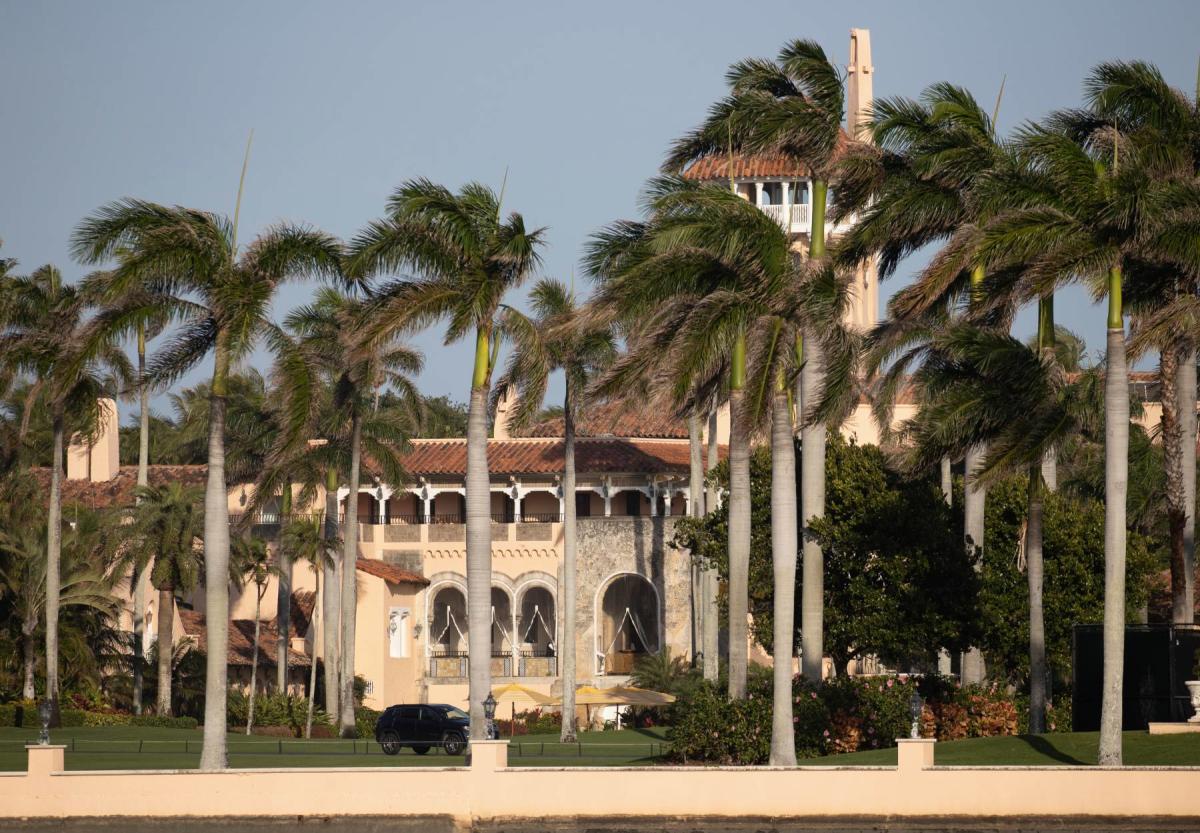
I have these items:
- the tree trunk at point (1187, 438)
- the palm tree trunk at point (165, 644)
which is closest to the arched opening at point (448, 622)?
the palm tree trunk at point (165, 644)

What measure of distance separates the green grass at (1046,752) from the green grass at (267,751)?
173 inches

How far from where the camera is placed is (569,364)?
4900 centimetres

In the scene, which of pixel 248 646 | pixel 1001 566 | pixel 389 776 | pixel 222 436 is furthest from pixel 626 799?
pixel 248 646

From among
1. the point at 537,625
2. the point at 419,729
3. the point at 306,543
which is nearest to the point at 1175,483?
the point at 419,729

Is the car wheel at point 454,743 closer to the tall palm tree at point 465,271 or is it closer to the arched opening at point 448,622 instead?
the tall palm tree at point 465,271

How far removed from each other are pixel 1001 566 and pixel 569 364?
14.4 meters

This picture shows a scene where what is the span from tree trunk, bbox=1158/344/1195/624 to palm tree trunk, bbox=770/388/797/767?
6671 millimetres

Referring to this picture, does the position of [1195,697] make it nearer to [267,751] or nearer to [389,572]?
[267,751]

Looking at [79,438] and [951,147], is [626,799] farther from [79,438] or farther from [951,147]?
[79,438]

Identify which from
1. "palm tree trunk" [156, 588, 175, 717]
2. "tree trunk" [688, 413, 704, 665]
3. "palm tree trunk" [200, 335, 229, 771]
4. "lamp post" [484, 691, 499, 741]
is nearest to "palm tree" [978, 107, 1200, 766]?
"lamp post" [484, 691, 499, 741]

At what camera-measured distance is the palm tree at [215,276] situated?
1134 inches

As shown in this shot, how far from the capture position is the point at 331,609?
56.3 metres

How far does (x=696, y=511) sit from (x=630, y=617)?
1095 cm

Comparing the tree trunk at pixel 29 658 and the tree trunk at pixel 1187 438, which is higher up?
the tree trunk at pixel 1187 438
